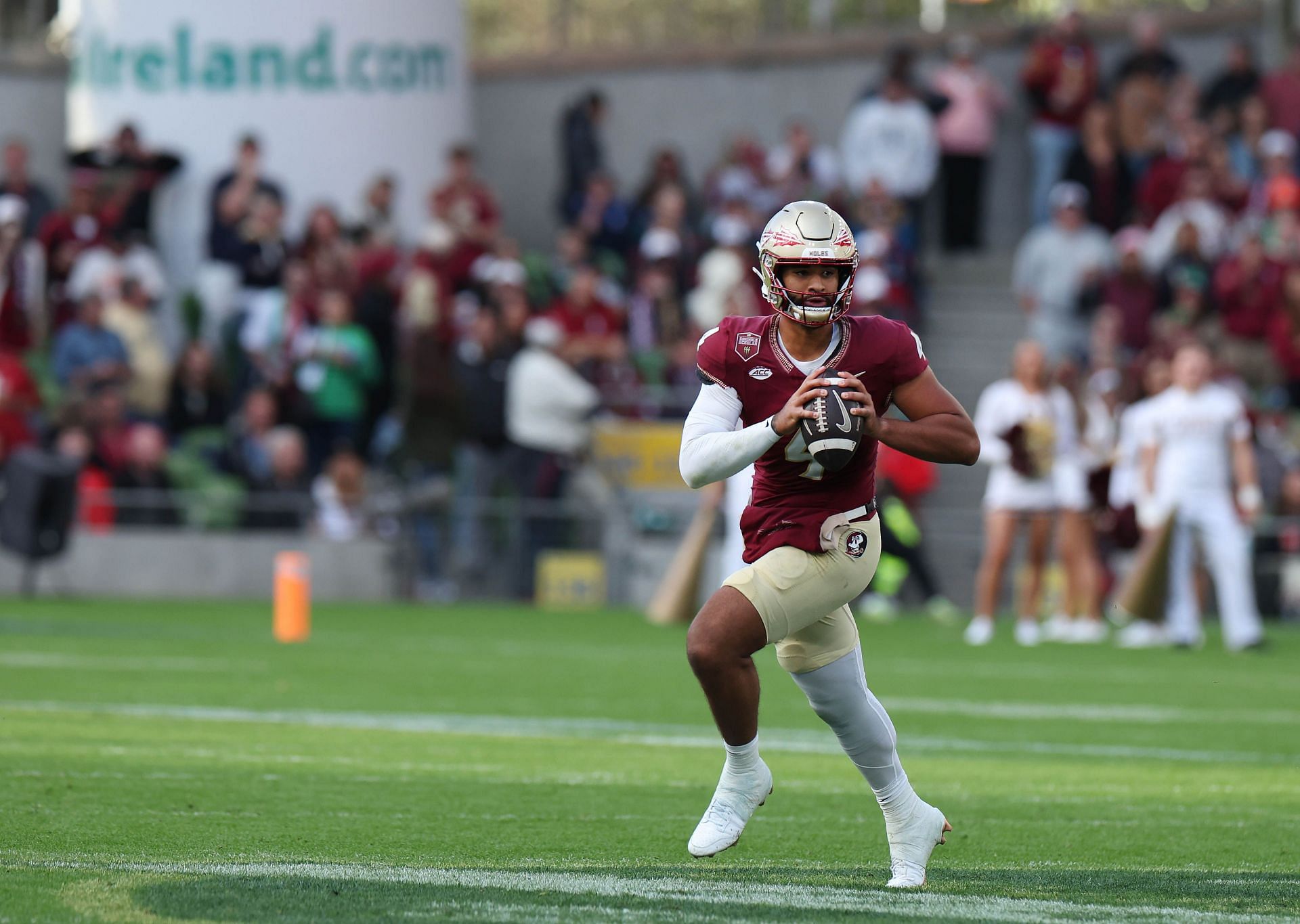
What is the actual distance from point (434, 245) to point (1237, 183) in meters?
7.89

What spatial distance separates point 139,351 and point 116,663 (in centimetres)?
818

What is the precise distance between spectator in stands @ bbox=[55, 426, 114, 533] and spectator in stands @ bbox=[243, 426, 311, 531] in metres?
1.26

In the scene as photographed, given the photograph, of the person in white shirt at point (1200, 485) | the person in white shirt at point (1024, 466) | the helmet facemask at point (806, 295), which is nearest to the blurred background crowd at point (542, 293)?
the person in white shirt at point (1024, 466)

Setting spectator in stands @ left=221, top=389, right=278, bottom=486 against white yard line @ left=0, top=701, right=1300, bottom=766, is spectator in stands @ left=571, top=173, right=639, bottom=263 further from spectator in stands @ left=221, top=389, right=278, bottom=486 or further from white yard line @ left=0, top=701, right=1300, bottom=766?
white yard line @ left=0, top=701, right=1300, bottom=766

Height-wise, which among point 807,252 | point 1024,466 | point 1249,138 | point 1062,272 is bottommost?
point 1024,466

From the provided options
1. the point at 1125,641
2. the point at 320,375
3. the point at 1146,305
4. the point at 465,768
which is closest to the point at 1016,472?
the point at 1125,641

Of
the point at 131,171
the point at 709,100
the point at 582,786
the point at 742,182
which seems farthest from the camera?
the point at 709,100

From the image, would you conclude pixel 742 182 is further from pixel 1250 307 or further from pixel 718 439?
pixel 718 439

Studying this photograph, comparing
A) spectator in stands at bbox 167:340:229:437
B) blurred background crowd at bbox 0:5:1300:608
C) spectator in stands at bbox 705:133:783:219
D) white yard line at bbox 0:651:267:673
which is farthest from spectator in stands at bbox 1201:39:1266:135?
white yard line at bbox 0:651:267:673

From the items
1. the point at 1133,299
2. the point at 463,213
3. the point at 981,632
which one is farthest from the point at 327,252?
the point at 981,632

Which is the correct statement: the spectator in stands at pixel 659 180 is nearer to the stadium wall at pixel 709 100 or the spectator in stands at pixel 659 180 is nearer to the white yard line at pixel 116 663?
the stadium wall at pixel 709 100

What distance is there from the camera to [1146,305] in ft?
72.1

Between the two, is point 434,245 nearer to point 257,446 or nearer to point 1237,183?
point 257,446

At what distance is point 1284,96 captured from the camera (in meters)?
22.7
